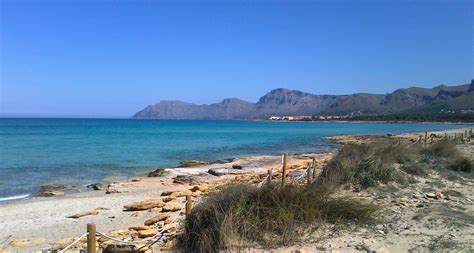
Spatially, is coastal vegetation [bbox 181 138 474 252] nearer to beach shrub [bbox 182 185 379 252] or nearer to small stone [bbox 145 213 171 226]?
beach shrub [bbox 182 185 379 252]

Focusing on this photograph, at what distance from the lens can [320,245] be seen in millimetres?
6512

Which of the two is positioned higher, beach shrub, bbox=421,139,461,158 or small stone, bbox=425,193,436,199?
beach shrub, bbox=421,139,461,158

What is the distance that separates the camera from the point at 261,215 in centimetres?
712

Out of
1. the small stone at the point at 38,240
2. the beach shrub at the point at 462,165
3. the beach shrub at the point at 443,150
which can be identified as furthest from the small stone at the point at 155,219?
the beach shrub at the point at 443,150

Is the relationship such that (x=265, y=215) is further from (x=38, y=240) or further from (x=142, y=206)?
(x=142, y=206)

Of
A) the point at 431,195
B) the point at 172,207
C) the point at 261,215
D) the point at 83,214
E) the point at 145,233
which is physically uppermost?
the point at 261,215

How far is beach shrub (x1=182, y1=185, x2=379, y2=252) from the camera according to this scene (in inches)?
260

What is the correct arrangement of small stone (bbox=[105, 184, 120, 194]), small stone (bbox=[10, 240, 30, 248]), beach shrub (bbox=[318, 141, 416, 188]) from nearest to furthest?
small stone (bbox=[10, 240, 30, 248]) < beach shrub (bbox=[318, 141, 416, 188]) < small stone (bbox=[105, 184, 120, 194])

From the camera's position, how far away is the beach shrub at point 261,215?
260 inches

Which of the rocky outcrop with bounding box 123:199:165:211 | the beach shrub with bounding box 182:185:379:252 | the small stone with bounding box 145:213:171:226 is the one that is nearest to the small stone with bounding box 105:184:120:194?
the rocky outcrop with bounding box 123:199:165:211

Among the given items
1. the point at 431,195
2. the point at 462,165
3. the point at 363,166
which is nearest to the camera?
the point at 431,195

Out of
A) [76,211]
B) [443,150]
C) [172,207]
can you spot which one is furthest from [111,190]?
[443,150]

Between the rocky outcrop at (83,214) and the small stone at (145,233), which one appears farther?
the rocky outcrop at (83,214)

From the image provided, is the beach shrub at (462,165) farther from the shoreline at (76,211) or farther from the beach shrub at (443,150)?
the shoreline at (76,211)
